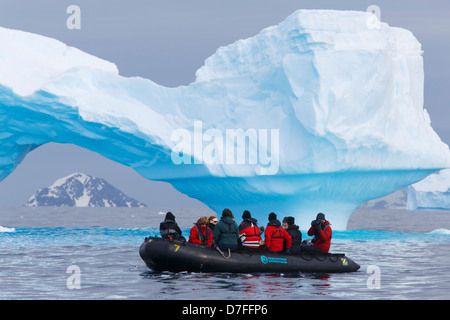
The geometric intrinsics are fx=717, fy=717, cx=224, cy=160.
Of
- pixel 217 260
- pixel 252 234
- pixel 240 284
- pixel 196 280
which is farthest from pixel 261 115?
pixel 240 284

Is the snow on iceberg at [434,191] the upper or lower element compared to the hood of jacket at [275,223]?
upper

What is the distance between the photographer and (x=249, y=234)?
13.9 metres

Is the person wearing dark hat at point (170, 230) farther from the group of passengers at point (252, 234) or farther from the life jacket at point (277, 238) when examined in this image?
the life jacket at point (277, 238)

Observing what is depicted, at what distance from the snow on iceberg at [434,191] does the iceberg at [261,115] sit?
34.7 m

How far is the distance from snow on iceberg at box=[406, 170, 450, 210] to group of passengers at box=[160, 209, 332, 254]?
158 ft

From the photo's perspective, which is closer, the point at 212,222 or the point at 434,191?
the point at 212,222

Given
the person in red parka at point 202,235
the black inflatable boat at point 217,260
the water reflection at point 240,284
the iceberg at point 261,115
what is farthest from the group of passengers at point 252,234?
the iceberg at point 261,115

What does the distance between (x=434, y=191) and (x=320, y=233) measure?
4859cm

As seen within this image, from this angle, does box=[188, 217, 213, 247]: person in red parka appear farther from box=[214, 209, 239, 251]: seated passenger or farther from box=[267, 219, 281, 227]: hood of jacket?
box=[267, 219, 281, 227]: hood of jacket

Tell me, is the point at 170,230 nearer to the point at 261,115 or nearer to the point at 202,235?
the point at 202,235

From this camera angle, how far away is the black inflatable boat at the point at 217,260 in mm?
13547

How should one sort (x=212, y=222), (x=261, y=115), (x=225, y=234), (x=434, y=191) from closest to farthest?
(x=225, y=234) < (x=212, y=222) < (x=261, y=115) < (x=434, y=191)
